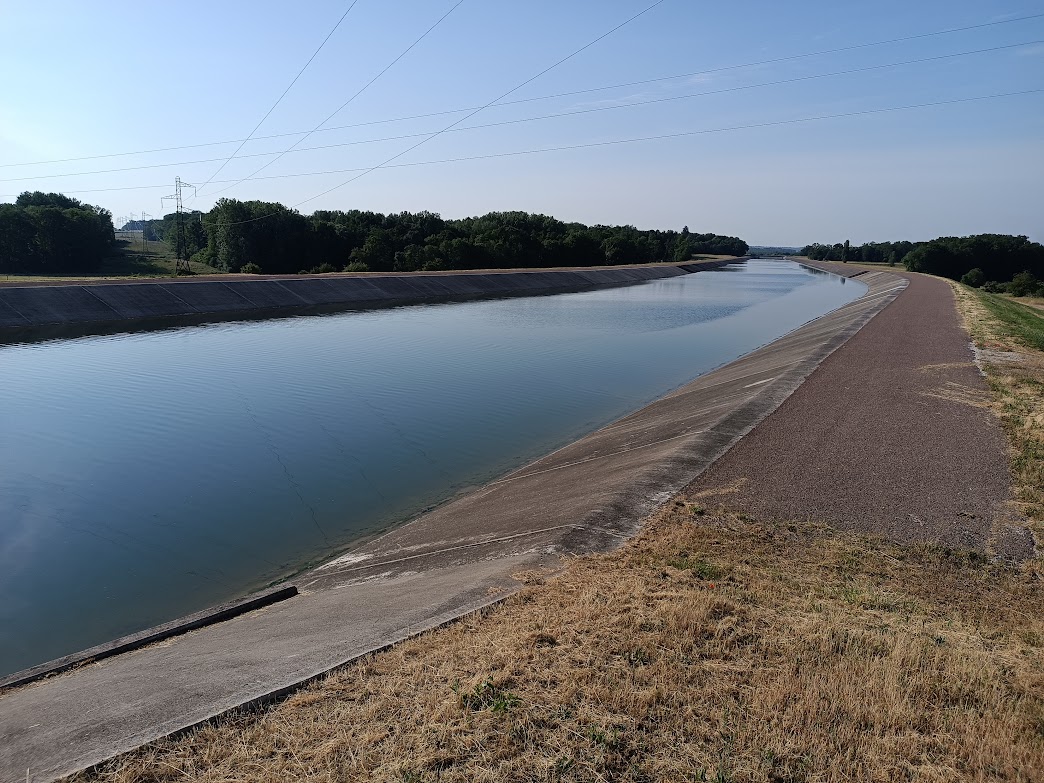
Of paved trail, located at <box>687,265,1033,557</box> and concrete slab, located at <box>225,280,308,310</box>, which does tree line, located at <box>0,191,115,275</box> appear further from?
paved trail, located at <box>687,265,1033,557</box>

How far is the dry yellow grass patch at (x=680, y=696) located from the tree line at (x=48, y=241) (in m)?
80.3

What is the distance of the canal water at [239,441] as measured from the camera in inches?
391

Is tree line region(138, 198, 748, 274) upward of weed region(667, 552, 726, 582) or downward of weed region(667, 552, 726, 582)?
upward

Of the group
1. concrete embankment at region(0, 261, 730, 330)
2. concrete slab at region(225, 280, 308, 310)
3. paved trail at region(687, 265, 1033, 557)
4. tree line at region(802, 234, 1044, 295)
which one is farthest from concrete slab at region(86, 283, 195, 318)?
tree line at region(802, 234, 1044, 295)

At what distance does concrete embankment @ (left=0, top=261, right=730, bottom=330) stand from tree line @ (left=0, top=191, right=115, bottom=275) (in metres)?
30.2

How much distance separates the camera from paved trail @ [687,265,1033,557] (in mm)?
8711

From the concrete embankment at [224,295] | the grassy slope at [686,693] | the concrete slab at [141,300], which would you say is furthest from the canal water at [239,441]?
the concrete slab at [141,300]

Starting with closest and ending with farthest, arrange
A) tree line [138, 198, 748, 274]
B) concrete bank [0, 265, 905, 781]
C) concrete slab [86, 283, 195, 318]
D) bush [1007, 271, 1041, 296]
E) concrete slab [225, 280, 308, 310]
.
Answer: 1. concrete bank [0, 265, 905, 781]
2. concrete slab [86, 283, 195, 318]
3. concrete slab [225, 280, 308, 310]
4. bush [1007, 271, 1041, 296]
5. tree line [138, 198, 748, 274]

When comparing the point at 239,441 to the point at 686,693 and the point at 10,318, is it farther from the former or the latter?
the point at 10,318

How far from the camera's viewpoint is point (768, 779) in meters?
4.07

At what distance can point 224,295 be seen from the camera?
46125 millimetres

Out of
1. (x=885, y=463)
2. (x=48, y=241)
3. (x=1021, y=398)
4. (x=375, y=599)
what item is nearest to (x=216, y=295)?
(x=48, y=241)

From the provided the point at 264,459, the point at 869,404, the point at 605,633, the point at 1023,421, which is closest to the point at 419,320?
the point at 264,459

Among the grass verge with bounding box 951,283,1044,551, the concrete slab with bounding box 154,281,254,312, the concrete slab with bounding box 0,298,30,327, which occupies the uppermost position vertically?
the concrete slab with bounding box 154,281,254,312
